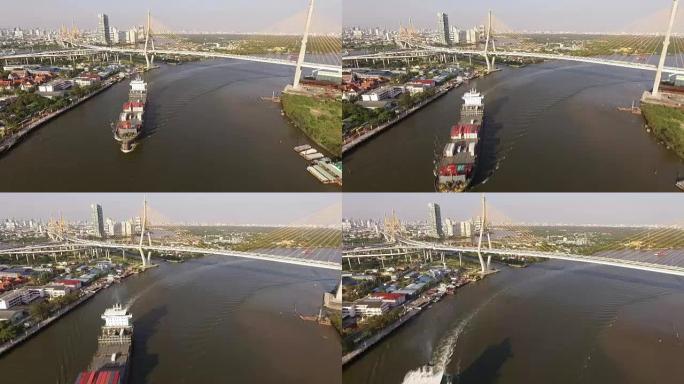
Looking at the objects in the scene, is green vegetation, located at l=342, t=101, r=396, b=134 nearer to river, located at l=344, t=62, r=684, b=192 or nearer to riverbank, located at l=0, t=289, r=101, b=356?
river, located at l=344, t=62, r=684, b=192

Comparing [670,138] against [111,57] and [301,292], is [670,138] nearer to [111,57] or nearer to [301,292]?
→ [301,292]

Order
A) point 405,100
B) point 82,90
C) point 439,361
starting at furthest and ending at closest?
point 82,90 < point 405,100 < point 439,361

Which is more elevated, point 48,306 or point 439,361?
point 439,361

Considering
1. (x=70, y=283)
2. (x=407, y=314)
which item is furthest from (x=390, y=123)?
(x=70, y=283)

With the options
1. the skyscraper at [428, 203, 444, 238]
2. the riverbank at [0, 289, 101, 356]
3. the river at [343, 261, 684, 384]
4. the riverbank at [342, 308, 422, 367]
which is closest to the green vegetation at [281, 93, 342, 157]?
the riverbank at [342, 308, 422, 367]

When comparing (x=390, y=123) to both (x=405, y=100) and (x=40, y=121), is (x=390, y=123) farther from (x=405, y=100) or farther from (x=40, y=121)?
(x=40, y=121)

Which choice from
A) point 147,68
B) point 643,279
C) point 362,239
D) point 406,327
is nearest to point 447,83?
point 362,239
